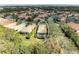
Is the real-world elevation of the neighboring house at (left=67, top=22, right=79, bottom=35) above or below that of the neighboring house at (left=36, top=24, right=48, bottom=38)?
above

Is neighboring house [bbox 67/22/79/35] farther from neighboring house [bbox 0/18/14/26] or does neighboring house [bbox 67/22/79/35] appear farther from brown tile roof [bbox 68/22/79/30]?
neighboring house [bbox 0/18/14/26]

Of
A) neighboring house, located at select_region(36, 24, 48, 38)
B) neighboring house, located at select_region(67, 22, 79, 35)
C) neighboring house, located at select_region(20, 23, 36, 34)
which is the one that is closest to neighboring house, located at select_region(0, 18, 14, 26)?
neighboring house, located at select_region(20, 23, 36, 34)

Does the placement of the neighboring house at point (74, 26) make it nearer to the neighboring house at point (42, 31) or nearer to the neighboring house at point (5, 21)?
the neighboring house at point (42, 31)

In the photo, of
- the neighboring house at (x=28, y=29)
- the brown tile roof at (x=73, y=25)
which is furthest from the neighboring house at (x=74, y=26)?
the neighboring house at (x=28, y=29)

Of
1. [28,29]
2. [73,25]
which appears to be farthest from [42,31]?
[73,25]

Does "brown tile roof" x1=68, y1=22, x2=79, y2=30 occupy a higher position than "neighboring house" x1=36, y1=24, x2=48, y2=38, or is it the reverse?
"brown tile roof" x1=68, y1=22, x2=79, y2=30

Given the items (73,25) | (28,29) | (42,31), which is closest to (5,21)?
(28,29)

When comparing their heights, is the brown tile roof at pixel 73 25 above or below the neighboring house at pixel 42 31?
above

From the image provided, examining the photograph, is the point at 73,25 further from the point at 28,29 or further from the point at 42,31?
the point at 28,29

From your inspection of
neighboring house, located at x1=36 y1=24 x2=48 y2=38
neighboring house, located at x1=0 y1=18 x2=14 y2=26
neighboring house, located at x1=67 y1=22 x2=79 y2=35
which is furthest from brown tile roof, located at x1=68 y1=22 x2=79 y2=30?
neighboring house, located at x1=0 y1=18 x2=14 y2=26

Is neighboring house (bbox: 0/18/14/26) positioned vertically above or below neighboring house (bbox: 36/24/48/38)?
above

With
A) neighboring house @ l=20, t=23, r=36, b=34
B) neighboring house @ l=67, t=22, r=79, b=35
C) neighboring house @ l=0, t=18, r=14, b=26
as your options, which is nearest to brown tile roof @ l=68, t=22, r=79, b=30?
neighboring house @ l=67, t=22, r=79, b=35

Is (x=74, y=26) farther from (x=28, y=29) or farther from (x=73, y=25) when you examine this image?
(x=28, y=29)

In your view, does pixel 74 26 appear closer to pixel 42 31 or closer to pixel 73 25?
pixel 73 25
